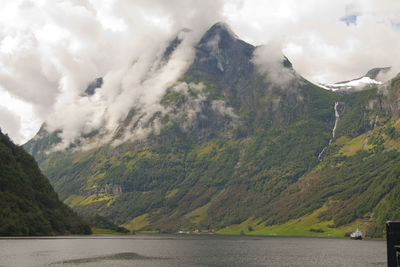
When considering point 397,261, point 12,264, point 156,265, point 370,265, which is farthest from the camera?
point 370,265

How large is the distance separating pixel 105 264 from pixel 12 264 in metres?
26.4

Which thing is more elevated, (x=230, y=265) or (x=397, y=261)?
(x=397, y=261)

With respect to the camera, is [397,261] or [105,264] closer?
[397,261]

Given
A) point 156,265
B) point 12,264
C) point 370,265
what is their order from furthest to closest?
1. point 370,265
2. point 156,265
3. point 12,264

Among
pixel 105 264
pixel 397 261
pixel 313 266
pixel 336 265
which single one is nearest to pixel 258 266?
pixel 313 266

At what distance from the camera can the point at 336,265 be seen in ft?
440

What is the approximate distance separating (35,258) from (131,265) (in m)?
30.7

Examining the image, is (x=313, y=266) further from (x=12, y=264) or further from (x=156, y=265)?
(x=12, y=264)

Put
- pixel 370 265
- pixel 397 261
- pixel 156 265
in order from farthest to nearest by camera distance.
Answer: pixel 370 265 < pixel 156 265 < pixel 397 261

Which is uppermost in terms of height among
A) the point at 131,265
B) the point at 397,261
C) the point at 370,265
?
the point at 397,261

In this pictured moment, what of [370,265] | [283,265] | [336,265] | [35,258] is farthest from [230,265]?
[35,258]

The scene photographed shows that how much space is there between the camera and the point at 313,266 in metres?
128

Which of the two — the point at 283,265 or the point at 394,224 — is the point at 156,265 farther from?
the point at 394,224

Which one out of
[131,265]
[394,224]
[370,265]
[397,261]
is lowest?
[370,265]
